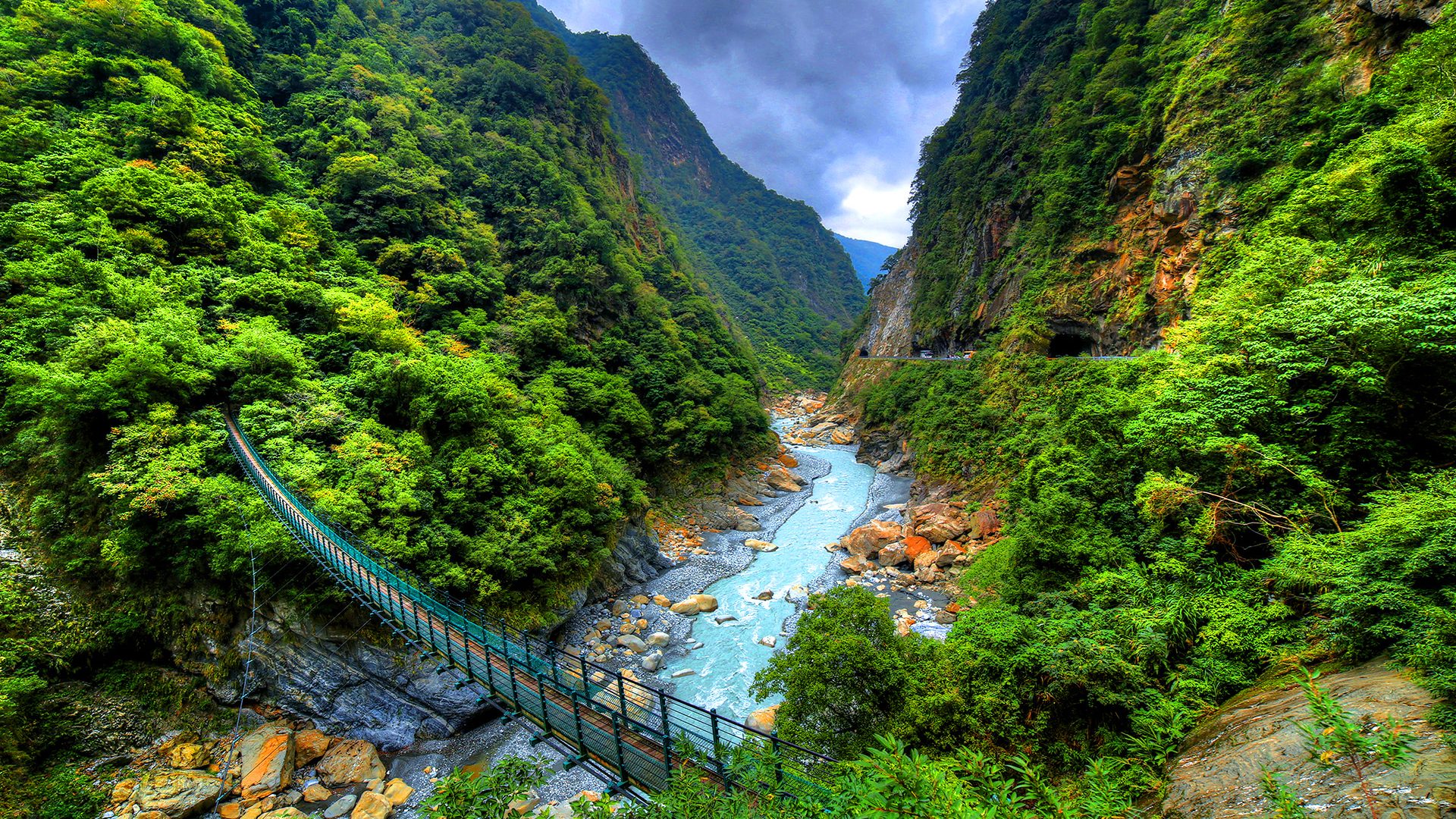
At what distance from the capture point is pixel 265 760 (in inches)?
372

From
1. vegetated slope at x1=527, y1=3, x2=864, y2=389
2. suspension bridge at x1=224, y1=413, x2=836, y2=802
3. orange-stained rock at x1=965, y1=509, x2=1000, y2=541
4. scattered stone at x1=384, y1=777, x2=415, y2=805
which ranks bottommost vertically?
scattered stone at x1=384, y1=777, x2=415, y2=805

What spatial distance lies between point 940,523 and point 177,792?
70.5 feet

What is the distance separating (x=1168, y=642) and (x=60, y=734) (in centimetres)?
1878

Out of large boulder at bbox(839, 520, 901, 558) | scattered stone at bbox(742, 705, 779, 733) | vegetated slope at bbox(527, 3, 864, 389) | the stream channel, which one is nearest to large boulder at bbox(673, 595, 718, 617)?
the stream channel

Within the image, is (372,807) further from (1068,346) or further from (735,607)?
(1068,346)

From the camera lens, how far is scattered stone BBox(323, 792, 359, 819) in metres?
8.98

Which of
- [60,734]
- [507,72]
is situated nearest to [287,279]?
[60,734]

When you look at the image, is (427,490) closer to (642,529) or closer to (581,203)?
(642,529)

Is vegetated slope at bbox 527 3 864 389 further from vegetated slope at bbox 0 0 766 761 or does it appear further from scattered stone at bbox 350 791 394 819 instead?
scattered stone at bbox 350 791 394 819

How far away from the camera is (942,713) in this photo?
21.5 feet

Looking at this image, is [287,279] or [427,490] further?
[287,279]

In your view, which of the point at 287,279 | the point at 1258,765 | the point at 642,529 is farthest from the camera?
the point at 642,529

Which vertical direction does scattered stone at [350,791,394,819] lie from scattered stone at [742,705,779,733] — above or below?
below

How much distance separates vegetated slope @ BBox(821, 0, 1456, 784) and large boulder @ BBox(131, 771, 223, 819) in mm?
11384
